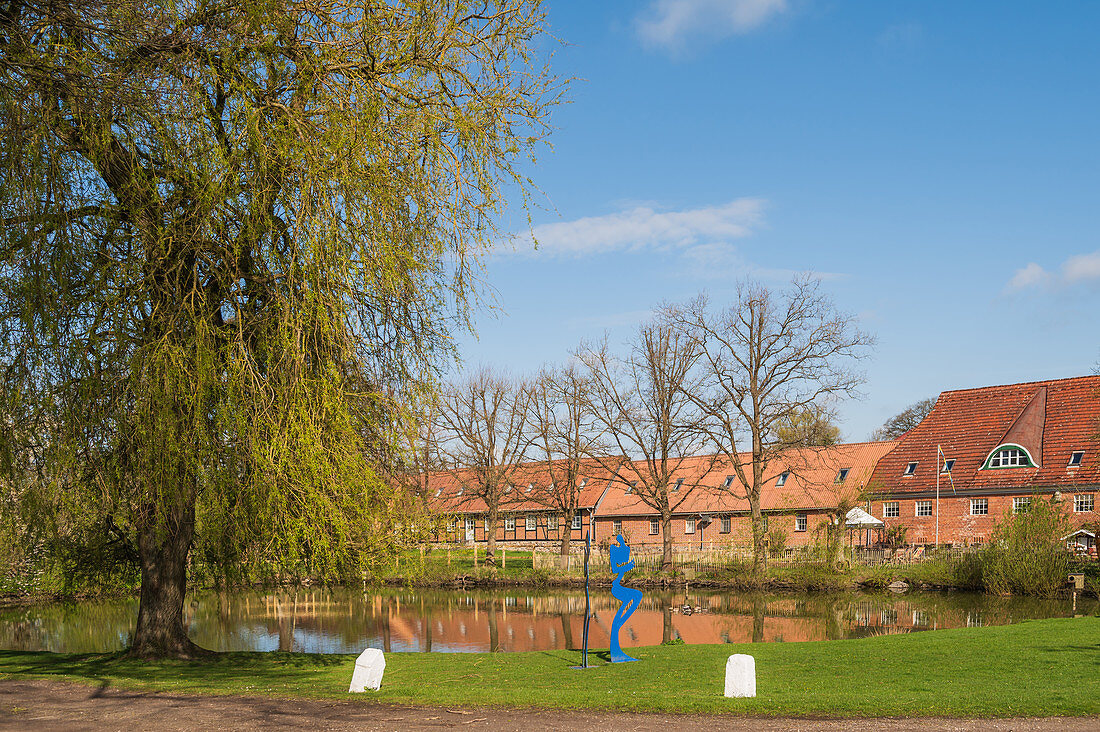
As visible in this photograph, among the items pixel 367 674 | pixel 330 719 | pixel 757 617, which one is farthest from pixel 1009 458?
pixel 330 719

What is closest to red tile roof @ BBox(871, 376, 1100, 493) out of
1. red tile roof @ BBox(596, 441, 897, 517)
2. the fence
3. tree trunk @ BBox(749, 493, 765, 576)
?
red tile roof @ BBox(596, 441, 897, 517)

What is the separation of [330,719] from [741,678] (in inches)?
186

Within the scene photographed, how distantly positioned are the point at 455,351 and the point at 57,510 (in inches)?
202

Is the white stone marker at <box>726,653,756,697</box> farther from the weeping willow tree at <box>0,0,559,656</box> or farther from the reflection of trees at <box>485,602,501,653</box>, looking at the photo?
the reflection of trees at <box>485,602,501,653</box>

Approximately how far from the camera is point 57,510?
10859mm

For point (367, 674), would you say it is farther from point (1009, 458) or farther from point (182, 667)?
point (1009, 458)

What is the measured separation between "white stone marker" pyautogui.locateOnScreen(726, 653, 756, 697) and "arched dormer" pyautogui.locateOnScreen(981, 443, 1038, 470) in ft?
118

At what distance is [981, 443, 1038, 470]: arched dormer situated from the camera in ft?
136

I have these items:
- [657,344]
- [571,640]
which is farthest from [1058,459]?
[571,640]

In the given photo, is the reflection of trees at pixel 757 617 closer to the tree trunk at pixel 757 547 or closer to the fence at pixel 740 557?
the tree trunk at pixel 757 547

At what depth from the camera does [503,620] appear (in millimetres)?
27969

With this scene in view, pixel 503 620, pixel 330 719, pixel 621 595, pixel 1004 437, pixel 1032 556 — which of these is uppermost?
pixel 1004 437

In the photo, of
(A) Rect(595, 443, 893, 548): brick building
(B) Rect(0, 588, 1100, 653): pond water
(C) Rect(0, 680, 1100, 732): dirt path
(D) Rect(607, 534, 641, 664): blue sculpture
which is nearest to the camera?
(C) Rect(0, 680, 1100, 732): dirt path

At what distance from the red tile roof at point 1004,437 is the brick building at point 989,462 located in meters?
0.04
